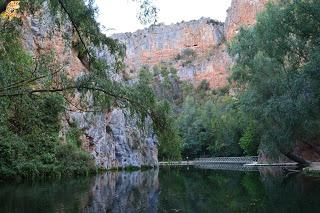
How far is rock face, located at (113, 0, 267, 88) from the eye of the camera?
119m

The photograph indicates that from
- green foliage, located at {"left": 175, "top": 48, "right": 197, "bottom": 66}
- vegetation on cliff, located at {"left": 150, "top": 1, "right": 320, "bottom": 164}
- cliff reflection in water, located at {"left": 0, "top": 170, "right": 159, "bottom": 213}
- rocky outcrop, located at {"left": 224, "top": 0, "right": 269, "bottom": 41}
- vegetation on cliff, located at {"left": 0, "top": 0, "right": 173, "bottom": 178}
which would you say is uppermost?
rocky outcrop, located at {"left": 224, "top": 0, "right": 269, "bottom": 41}

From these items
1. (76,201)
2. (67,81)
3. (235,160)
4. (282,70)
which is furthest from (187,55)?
(67,81)

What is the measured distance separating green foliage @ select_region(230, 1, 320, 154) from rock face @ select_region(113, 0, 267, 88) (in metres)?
83.1

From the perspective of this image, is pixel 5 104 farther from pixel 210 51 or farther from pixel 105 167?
pixel 210 51

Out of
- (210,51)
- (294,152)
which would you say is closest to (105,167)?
(294,152)

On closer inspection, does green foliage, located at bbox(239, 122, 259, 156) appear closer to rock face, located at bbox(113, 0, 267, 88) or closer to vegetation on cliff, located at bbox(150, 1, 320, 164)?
vegetation on cliff, located at bbox(150, 1, 320, 164)

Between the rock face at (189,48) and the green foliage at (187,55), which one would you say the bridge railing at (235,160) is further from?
the green foliage at (187,55)

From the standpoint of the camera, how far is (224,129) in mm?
66188

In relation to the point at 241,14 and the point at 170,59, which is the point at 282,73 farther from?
the point at 170,59

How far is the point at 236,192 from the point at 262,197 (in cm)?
210

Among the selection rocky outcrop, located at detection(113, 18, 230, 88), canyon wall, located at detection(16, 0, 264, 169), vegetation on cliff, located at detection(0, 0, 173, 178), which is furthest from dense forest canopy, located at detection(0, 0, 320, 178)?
rocky outcrop, located at detection(113, 18, 230, 88)

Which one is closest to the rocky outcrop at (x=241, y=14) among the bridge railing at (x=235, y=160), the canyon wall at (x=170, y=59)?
the canyon wall at (x=170, y=59)

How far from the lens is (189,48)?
460 feet

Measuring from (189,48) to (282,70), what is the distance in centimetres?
11062
